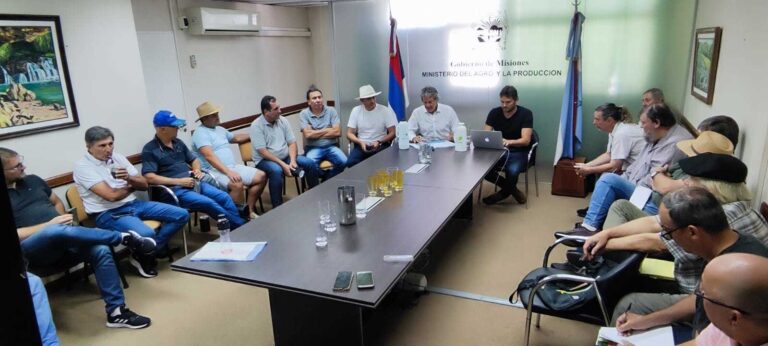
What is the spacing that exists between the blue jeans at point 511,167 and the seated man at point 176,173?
8.42 ft

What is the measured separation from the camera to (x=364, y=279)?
6.53 feet

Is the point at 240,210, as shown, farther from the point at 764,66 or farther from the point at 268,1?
the point at 764,66

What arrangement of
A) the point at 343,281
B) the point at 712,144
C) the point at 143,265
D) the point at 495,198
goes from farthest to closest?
the point at 495,198
the point at 143,265
the point at 712,144
the point at 343,281

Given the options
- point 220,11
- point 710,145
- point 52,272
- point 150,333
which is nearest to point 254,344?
point 150,333

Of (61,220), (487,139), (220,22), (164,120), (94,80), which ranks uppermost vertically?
(220,22)

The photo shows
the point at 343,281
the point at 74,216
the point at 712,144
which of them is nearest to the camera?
the point at 343,281

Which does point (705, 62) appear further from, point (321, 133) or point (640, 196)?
point (321, 133)

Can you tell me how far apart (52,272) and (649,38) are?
5439 millimetres

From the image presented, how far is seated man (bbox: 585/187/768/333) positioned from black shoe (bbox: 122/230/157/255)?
9.55ft

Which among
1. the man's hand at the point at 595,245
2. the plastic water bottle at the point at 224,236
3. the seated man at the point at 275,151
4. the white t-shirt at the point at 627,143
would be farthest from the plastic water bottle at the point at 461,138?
the plastic water bottle at the point at 224,236

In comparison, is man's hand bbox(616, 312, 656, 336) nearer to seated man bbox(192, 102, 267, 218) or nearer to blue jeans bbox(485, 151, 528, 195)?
blue jeans bbox(485, 151, 528, 195)

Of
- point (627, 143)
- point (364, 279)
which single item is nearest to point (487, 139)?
point (627, 143)

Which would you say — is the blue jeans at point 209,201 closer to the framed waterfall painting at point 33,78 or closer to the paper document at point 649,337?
the framed waterfall painting at point 33,78

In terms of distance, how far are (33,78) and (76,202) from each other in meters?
0.91
